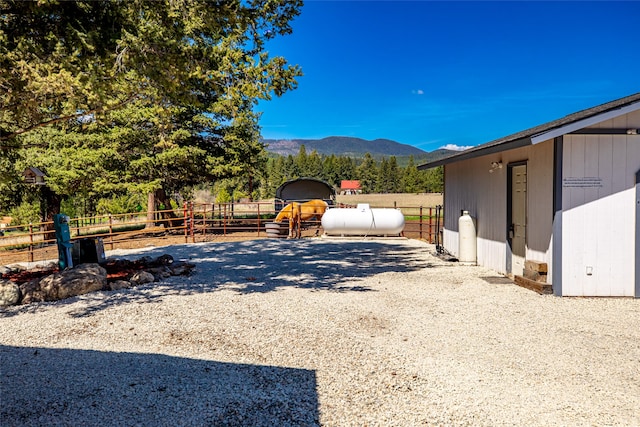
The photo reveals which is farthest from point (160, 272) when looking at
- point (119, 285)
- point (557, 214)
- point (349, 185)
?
point (349, 185)

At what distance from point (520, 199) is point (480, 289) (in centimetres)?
207

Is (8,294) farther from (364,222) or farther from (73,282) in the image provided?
(364,222)

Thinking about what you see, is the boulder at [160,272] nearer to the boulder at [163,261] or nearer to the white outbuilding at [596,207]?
the boulder at [163,261]

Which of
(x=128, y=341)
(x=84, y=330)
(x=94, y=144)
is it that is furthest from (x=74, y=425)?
(x=94, y=144)

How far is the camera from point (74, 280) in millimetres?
6984

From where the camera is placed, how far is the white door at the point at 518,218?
777 centimetres

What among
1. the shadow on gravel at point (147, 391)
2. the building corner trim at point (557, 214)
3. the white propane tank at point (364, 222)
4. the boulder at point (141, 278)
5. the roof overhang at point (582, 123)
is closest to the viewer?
the shadow on gravel at point (147, 391)

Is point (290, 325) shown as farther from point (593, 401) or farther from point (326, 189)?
point (326, 189)

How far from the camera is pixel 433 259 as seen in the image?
35.1 feet

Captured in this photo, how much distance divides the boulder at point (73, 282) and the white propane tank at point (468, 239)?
25.5 feet

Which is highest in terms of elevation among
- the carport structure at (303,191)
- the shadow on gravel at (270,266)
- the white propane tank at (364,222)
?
the carport structure at (303,191)

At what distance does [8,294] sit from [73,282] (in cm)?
89

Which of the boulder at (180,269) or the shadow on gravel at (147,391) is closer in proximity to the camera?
the shadow on gravel at (147,391)

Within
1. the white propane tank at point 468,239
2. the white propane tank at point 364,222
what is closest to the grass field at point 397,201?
the white propane tank at point 364,222
